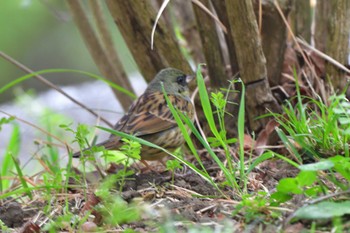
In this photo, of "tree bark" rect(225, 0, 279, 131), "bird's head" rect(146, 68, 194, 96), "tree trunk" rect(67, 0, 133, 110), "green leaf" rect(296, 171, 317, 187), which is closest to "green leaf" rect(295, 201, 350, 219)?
"green leaf" rect(296, 171, 317, 187)

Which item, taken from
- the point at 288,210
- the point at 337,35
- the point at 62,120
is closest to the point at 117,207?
the point at 288,210

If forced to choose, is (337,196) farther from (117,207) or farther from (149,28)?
Answer: (149,28)

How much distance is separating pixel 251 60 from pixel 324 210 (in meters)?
1.60

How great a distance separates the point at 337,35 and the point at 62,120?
3.78m

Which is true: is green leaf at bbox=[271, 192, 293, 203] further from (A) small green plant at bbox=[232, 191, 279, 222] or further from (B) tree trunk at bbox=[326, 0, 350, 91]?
(B) tree trunk at bbox=[326, 0, 350, 91]

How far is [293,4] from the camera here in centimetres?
Answer: 432

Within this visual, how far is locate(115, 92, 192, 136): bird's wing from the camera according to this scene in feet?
14.6

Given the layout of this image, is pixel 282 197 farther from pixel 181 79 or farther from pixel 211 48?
pixel 181 79

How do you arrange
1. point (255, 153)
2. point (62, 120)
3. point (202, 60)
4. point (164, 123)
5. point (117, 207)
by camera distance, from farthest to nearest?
point (62, 120)
point (202, 60)
point (164, 123)
point (255, 153)
point (117, 207)

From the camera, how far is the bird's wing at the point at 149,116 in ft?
14.6

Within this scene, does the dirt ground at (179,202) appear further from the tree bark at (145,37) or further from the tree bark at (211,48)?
the tree bark at (145,37)

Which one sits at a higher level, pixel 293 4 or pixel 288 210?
pixel 293 4

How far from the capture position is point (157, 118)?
457 cm

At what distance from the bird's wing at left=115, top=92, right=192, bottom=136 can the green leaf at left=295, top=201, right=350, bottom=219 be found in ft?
6.19
